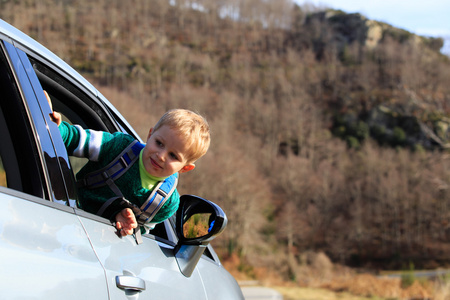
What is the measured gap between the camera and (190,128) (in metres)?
1.94

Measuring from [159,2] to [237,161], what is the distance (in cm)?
7835

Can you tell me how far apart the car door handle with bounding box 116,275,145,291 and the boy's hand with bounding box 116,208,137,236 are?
0.17 meters

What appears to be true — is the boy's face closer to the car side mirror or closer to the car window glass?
the car side mirror

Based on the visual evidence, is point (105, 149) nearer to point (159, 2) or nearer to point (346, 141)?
point (346, 141)

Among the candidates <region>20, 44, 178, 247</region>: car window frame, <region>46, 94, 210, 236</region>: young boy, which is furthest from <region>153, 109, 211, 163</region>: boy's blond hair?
<region>20, 44, 178, 247</region>: car window frame

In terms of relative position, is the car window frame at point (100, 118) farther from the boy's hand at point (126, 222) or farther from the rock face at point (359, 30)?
the rock face at point (359, 30)

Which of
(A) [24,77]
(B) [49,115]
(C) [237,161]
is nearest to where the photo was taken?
(A) [24,77]

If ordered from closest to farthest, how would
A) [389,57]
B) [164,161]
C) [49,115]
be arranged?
1. [49,115]
2. [164,161]
3. [389,57]

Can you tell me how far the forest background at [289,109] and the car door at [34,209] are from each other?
1312 centimetres

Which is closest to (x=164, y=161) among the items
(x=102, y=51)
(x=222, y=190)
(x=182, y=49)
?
(x=222, y=190)

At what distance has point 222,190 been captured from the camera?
37.1 meters

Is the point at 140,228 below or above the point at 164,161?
below

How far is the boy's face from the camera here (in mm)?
1897

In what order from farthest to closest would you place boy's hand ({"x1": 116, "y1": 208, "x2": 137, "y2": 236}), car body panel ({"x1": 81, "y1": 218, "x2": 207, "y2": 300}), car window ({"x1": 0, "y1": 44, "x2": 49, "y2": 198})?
boy's hand ({"x1": 116, "y1": 208, "x2": 137, "y2": 236}) → car body panel ({"x1": 81, "y1": 218, "x2": 207, "y2": 300}) → car window ({"x1": 0, "y1": 44, "x2": 49, "y2": 198})
